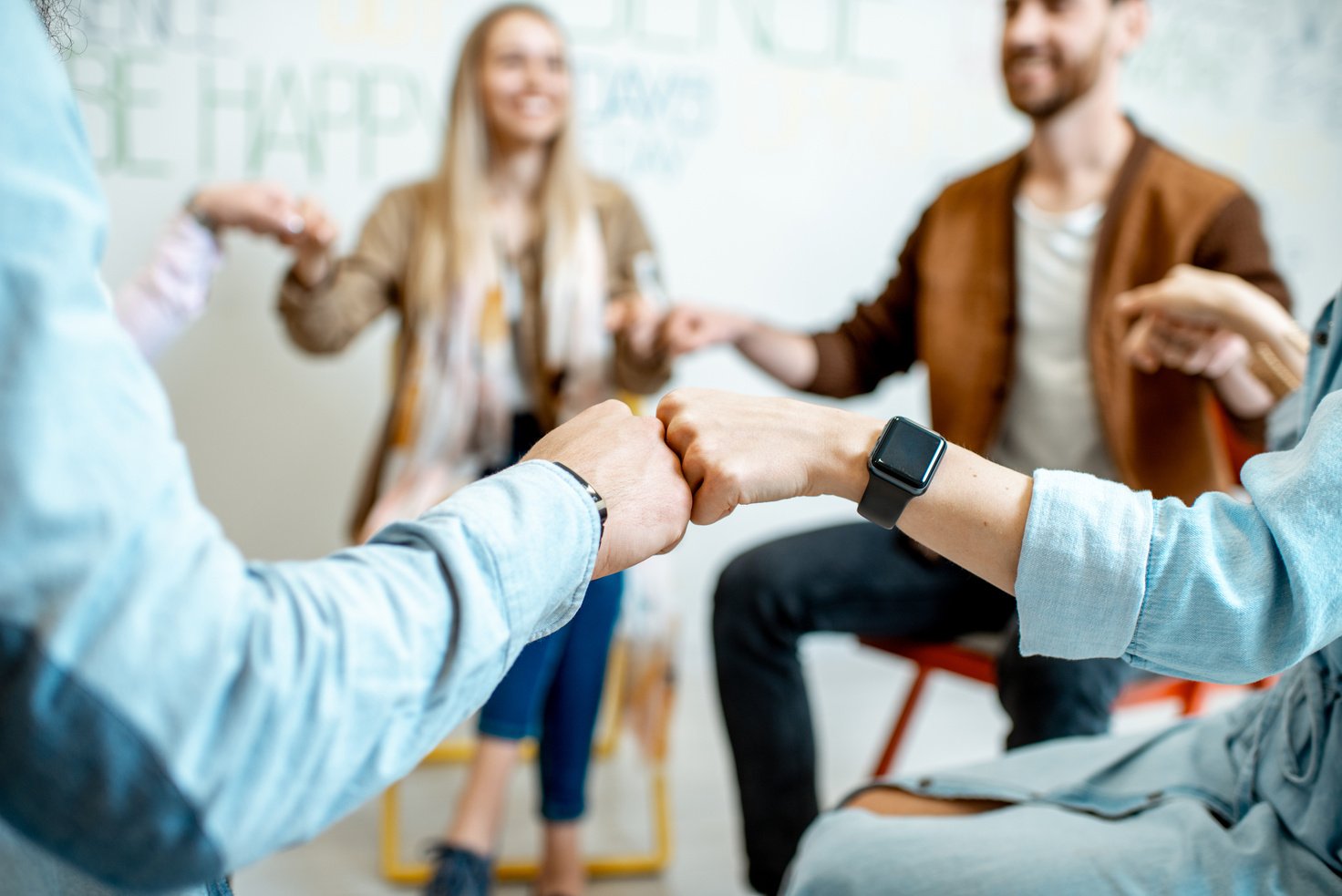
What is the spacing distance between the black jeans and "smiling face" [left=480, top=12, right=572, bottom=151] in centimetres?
82

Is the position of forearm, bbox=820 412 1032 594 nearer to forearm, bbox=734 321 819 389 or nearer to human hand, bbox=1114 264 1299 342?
human hand, bbox=1114 264 1299 342

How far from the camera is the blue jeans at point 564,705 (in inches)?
61.4

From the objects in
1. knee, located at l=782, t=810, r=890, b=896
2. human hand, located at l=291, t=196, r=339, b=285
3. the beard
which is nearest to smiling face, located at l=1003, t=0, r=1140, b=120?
the beard

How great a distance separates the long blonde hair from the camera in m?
1.78

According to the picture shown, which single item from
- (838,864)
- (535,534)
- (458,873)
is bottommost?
(458,873)

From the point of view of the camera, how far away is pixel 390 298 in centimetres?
184

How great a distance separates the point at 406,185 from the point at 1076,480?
1.42 m

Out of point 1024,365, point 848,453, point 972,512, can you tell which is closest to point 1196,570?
point 972,512

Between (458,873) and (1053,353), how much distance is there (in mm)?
1078

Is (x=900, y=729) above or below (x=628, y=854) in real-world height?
above

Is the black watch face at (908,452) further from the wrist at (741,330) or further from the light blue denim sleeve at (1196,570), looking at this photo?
the wrist at (741,330)

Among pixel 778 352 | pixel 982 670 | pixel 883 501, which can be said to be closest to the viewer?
pixel 883 501

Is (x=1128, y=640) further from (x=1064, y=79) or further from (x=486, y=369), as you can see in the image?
(x=486, y=369)

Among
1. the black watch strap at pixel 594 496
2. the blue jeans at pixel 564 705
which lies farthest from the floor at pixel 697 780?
the black watch strap at pixel 594 496
